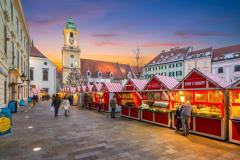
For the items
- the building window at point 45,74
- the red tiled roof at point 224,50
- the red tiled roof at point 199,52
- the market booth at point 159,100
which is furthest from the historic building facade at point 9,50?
the red tiled roof at point 224,50

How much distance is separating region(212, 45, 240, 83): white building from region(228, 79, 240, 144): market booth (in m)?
34.1

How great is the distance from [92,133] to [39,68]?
129 feet

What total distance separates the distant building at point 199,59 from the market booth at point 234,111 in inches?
1515

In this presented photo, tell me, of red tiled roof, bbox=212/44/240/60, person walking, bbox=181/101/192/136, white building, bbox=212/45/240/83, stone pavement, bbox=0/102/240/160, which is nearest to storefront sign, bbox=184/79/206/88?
person walking, bbox=181/101/192/136

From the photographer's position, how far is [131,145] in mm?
7480

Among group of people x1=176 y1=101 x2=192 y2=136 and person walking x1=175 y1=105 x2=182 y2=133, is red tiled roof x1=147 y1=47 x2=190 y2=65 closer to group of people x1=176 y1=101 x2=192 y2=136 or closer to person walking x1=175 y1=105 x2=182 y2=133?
person walking x1=175 y1=105 x2=182 y2=133

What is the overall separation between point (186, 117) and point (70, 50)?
180 feet

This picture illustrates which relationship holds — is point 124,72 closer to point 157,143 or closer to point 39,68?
point 39,68

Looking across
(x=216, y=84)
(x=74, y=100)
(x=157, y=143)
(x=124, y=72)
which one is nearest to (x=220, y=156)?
(x=157, y=143)

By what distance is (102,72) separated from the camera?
64.2 metres

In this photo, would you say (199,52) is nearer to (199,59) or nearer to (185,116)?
(199,59)

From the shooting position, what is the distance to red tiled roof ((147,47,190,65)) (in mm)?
52031

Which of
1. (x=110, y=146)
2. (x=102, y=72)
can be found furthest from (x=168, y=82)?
(x=102, y=72)

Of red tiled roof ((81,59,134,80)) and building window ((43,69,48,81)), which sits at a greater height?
red tiled roof ((81,59,134,80))
